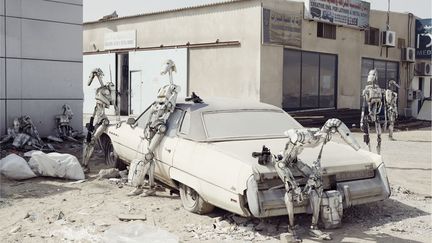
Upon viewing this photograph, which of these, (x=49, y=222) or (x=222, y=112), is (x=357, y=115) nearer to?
(x=222, y=112)

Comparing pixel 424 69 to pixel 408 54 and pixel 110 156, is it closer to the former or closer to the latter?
pixel 408 54

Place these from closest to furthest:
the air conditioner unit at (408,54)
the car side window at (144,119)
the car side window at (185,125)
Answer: the car side window at (185,125) < the car side window at (144,119) < the air conditioner unit at (408,54)

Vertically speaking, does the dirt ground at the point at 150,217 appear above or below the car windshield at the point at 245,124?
below

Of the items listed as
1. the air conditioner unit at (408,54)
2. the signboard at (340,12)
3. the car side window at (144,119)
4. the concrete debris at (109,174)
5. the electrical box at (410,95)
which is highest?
the signboard at (340,12)

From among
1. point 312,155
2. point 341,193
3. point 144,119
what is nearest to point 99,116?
point 144,119

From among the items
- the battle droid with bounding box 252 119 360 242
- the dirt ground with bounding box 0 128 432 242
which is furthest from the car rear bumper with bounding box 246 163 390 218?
the dirt ground with bounding box 0 128 432 242

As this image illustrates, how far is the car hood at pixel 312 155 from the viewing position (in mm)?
5209

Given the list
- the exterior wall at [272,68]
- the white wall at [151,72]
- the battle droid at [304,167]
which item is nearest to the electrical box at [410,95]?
the exterior wall at [272,68]

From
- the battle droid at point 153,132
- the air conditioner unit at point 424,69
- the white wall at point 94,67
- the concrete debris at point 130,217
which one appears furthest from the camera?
the air conditioner unit at point 424,69

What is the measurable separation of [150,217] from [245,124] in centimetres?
167

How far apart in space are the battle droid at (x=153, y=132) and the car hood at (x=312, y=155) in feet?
3.88

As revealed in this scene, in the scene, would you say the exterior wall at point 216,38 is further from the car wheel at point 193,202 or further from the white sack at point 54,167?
the car wheel at point 193,202

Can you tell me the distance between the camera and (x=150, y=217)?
5652mm

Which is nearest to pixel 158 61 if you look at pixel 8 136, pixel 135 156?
pixel 8 136
